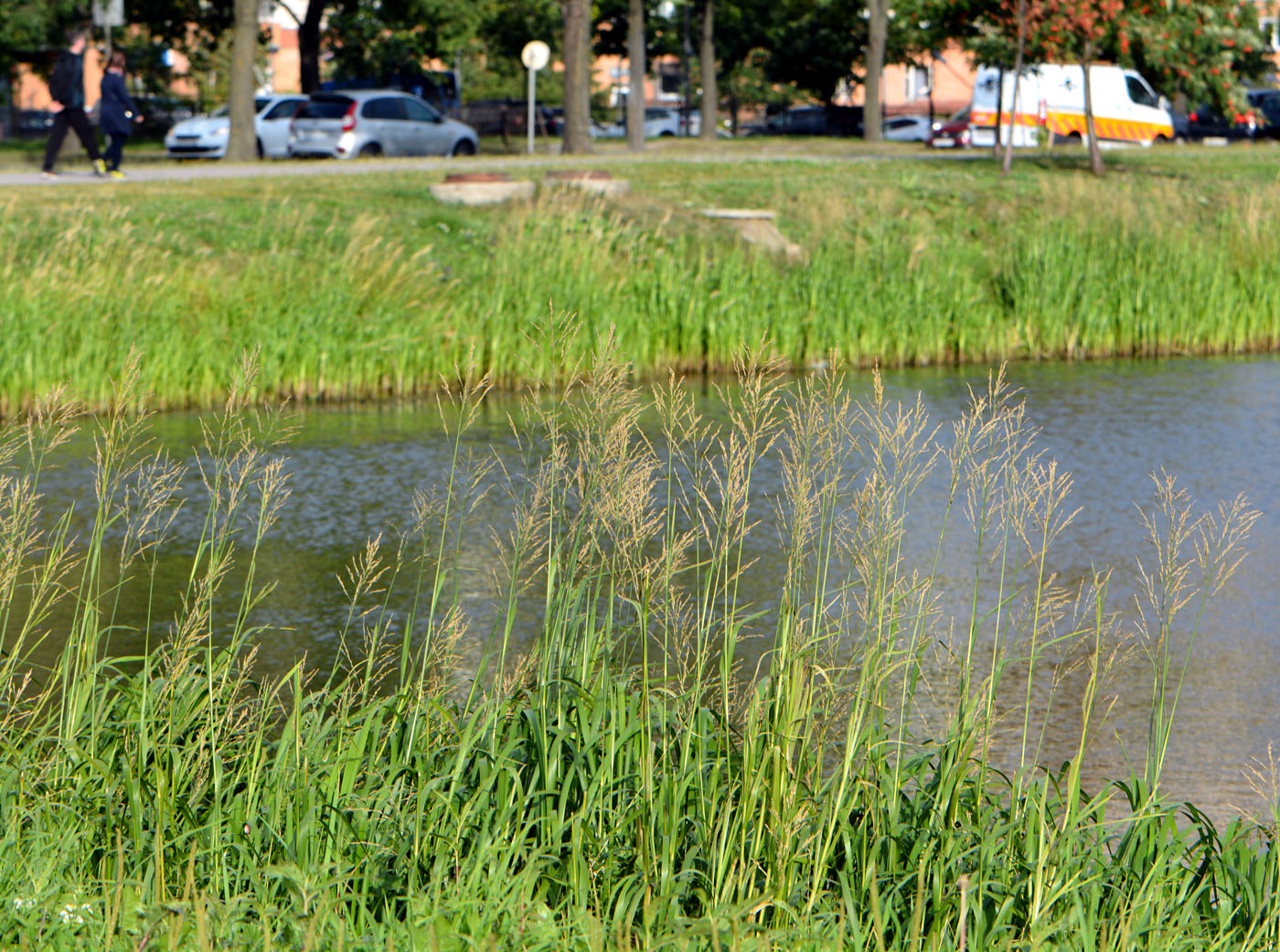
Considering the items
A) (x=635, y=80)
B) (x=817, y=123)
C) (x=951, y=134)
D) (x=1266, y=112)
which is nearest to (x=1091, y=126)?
(x=951, y=134)

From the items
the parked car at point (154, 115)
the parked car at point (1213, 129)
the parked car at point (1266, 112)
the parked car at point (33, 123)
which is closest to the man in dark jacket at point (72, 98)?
the parked car at point (154, 115)

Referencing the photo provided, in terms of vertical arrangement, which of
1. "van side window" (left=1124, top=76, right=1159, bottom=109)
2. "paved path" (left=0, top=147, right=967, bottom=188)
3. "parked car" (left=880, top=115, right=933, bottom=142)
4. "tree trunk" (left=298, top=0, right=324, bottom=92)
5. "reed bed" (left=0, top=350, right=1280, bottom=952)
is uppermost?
"tree trunk" (left=298, top=0, right=324, bottom=92)

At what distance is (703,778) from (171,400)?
27.1ft

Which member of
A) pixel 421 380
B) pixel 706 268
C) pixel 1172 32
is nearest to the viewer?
pixel 421 380

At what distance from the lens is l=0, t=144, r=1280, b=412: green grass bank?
38.5 feet

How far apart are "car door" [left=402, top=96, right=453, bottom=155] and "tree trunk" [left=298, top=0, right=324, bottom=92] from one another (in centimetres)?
912

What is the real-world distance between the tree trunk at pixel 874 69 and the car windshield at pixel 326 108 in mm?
13140

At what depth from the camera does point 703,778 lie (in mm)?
4059

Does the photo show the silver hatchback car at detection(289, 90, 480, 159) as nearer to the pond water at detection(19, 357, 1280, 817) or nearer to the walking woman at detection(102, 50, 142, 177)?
the walking woman at detection(102, 50, 142, 177)

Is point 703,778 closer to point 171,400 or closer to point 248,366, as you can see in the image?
point 248,366

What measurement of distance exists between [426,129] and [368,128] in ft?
4.61

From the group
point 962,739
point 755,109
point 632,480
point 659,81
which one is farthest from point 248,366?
point 659,81

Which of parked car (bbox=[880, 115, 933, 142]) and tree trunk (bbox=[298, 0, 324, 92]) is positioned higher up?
tree trunk (bbox=[298, 0, 324, 92])

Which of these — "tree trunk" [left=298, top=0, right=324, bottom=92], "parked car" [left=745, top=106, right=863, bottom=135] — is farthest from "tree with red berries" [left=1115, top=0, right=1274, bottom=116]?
"tree trunk" [left=298, top=0, right=324, bottom=92]
